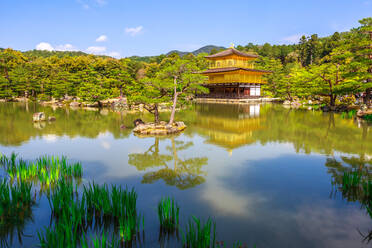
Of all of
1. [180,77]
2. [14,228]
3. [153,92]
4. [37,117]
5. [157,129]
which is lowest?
[14,228]

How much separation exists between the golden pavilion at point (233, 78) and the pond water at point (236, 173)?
25586 mm

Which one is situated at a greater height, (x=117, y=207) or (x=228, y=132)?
(x=228, y=132)

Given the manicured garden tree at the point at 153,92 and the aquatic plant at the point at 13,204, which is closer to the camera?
the aquatic plant at the point at 13,204

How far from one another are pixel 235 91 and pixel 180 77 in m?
29.6

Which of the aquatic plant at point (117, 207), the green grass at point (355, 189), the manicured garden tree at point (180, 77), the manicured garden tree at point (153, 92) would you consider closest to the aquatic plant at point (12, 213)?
the aquatic plant at point (117, 207)

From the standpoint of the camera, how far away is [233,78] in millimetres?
41219

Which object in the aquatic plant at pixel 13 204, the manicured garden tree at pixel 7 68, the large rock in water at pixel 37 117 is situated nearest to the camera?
the aquatic plant at pixel 13 204

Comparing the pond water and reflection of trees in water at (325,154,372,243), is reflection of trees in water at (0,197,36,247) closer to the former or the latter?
the pond water

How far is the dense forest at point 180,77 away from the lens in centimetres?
1559

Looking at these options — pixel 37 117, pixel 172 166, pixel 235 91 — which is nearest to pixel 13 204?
pixel 172 166

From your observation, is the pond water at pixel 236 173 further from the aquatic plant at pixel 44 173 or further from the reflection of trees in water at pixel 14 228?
the aquatic plant at pixel 44 173

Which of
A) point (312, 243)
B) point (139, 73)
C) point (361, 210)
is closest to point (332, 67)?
point (361, 210)

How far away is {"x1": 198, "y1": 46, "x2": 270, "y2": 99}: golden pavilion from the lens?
40.9m

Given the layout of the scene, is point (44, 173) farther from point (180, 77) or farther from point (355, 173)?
point (180, 77)
